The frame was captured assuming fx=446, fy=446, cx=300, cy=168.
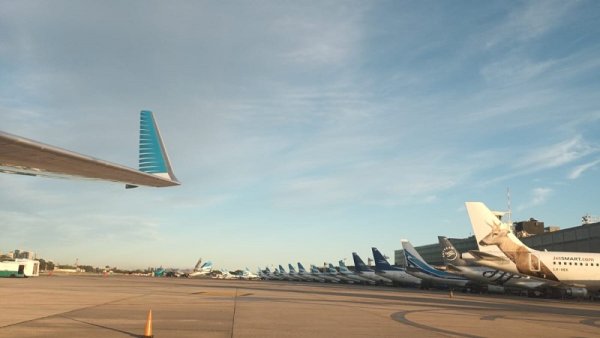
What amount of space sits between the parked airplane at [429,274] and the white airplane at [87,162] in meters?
44.0

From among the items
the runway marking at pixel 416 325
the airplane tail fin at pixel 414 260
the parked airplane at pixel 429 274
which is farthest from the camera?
the airplane tail fin at pixel 414 260

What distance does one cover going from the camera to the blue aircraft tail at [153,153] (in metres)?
9.63

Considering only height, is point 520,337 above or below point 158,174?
below

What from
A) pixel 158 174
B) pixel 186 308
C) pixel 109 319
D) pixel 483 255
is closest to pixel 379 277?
pixel 483 255

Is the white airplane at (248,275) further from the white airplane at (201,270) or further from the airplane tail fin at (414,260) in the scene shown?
the airplane tail fin at (414,260)

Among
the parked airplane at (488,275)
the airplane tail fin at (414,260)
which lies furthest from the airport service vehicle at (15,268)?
the parked airplane at (488,275)

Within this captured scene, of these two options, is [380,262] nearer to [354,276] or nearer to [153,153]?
[354,276]

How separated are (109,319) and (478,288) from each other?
136 feet

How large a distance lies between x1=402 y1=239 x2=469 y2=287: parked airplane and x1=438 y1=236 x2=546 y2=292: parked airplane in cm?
353

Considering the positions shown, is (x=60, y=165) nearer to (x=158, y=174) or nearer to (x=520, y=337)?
(x=158, y=174)

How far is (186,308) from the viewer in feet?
60.1

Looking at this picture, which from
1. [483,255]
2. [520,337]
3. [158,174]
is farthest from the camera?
[483,255]

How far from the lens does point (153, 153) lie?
9.84 meters

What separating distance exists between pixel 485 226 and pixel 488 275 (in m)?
6.90
